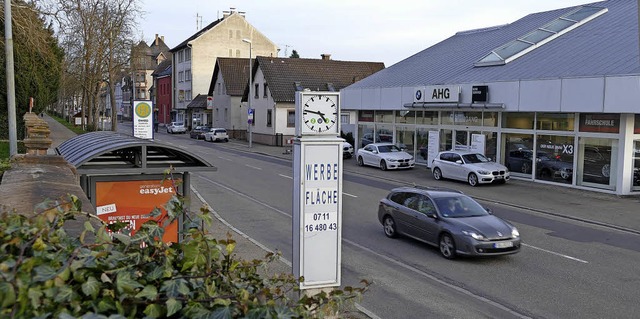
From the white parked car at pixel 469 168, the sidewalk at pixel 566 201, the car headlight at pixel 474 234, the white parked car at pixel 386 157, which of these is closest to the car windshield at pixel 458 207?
the car headlight at pixel 474 234

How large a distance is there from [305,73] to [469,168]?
108 feet

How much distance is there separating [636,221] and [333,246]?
1428 cm

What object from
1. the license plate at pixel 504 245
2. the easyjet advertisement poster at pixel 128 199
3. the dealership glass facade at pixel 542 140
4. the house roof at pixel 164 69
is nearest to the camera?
the easyjet advertisement poster at pixel 128 199

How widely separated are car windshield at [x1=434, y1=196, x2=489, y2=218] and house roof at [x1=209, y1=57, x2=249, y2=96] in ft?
174

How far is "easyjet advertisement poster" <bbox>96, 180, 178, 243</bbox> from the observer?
894cm

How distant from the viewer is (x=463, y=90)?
100 ft

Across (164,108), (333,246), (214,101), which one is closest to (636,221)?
(333,246)

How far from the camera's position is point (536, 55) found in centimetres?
2977

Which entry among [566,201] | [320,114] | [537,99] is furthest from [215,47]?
[320,114]

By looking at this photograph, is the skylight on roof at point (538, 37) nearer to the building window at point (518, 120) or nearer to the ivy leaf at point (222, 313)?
the building window at point (518, 120)

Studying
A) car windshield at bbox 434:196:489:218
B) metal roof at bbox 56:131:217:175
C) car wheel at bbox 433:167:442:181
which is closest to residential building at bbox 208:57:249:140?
car wheel at bbox 433:167:442:181

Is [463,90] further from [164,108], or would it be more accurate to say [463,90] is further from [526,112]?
[164,108]

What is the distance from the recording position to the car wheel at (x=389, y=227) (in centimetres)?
1601

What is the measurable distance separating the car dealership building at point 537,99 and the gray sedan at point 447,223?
11.1 m
